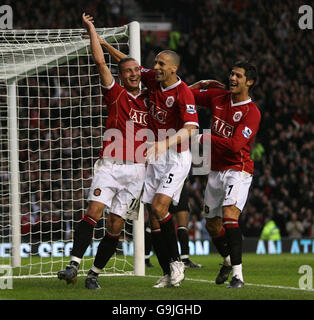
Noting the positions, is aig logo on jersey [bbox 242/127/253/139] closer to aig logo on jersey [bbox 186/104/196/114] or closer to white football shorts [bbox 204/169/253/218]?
white football shorts [bbox 204/169/253/218]

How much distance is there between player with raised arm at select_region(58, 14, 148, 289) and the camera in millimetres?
6680

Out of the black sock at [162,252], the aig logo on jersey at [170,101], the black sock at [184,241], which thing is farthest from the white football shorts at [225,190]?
the black sock at [184,241]

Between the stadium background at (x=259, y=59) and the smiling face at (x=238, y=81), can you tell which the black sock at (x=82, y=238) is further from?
the stadium background at (x=259, y=59)

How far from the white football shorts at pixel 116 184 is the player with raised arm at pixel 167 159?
110mm

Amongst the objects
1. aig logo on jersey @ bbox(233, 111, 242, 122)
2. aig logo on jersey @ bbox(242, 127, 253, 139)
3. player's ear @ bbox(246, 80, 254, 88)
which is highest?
player's ear @ bbox(246, 80, 254, 88)

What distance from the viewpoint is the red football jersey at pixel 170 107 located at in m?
6.67

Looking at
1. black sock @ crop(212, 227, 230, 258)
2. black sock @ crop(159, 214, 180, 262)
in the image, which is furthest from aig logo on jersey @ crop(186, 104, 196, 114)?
black sock @ crop(212, 227, 230, 258)

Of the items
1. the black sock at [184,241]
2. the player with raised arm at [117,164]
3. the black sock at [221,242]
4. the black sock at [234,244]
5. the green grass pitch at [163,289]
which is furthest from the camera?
the black sock at [184,241]

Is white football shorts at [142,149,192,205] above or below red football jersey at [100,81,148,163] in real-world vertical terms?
below

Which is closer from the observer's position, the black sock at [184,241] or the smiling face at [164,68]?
the smiling face at [164,68]

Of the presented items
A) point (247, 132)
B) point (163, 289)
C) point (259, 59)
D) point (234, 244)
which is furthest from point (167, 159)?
point (259, 59)

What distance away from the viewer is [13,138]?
10.2 meters

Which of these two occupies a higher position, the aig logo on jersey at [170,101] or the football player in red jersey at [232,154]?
the aig logo on jersey at [170,101]
